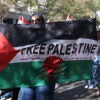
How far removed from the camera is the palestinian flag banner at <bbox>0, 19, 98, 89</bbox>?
543cm

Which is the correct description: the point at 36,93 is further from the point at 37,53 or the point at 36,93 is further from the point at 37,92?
the point at 37,53

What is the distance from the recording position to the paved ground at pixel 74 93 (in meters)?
9.03

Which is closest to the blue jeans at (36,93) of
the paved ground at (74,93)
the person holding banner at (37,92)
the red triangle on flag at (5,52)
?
the person holding banner at (37,92)

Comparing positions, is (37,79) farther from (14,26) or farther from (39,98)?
(14,26)

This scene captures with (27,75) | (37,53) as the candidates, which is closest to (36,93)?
(27,75)

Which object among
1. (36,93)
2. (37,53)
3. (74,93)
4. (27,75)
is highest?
(37,53)

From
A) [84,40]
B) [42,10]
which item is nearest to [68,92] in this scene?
[84,40]

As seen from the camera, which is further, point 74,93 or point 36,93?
point 74,93

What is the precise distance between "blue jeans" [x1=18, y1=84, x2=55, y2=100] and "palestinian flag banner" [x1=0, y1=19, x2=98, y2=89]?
0.07 meters

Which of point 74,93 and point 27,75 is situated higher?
point 27,75

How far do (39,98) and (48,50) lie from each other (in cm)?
65

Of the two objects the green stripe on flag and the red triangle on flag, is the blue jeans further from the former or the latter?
the red triangle on flag

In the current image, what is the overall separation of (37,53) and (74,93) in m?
4.28

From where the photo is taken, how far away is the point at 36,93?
17.8ft
